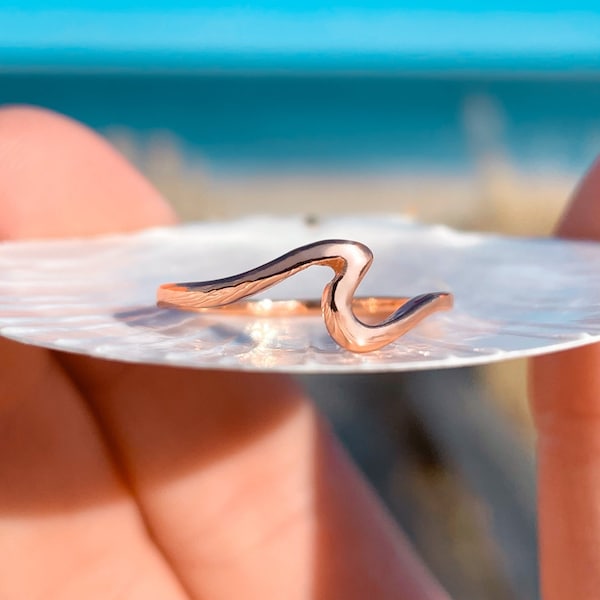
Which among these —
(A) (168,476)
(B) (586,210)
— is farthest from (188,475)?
(B) (586,210)

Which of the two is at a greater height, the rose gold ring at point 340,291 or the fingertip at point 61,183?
the fingertip at point 61,183

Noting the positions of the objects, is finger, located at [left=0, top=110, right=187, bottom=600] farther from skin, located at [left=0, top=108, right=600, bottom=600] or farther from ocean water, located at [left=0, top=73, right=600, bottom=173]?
ocean water, located at [left=0, top=73, right=600, bottom=173]

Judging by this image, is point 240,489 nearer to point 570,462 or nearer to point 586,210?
point 570,462

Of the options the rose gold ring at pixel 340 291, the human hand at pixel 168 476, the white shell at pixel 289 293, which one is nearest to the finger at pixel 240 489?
the human hand at pixel 168 476

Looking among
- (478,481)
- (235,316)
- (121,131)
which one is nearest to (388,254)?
(235,316)

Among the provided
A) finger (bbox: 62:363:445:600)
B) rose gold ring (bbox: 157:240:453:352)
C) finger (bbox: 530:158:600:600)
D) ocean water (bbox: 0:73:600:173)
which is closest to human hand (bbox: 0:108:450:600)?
finger (bbox: 62:363:445:600)

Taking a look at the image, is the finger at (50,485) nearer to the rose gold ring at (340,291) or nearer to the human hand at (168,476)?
the human hand at (168,476)
